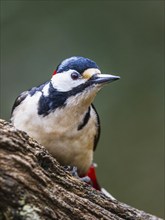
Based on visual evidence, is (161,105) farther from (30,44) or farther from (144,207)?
(30,44)

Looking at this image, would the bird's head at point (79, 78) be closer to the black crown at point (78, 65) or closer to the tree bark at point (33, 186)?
the black crown at point (78, 65)

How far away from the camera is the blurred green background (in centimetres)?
571

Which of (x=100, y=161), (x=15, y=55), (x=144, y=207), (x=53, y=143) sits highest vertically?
(x=15, y=55)

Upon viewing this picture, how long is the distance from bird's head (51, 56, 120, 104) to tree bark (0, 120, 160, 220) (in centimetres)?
58

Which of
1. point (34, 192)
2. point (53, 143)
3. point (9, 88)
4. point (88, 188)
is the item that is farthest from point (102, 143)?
point (34, 192)

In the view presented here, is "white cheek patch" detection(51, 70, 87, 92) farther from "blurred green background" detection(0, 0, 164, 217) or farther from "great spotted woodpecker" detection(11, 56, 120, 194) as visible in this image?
"blurred green background" detection(0, 0, 164, 217)

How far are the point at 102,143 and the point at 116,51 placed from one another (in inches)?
35.1

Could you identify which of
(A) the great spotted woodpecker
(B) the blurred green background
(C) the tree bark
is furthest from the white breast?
(B) the blurred green background

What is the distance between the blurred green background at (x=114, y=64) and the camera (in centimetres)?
571

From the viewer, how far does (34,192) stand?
2.34 m

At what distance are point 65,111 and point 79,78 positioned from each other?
0.19 meters

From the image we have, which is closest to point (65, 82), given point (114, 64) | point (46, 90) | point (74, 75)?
point (74, 75)

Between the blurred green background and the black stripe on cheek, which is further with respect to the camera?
the blurred green background

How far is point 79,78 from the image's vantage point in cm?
315
